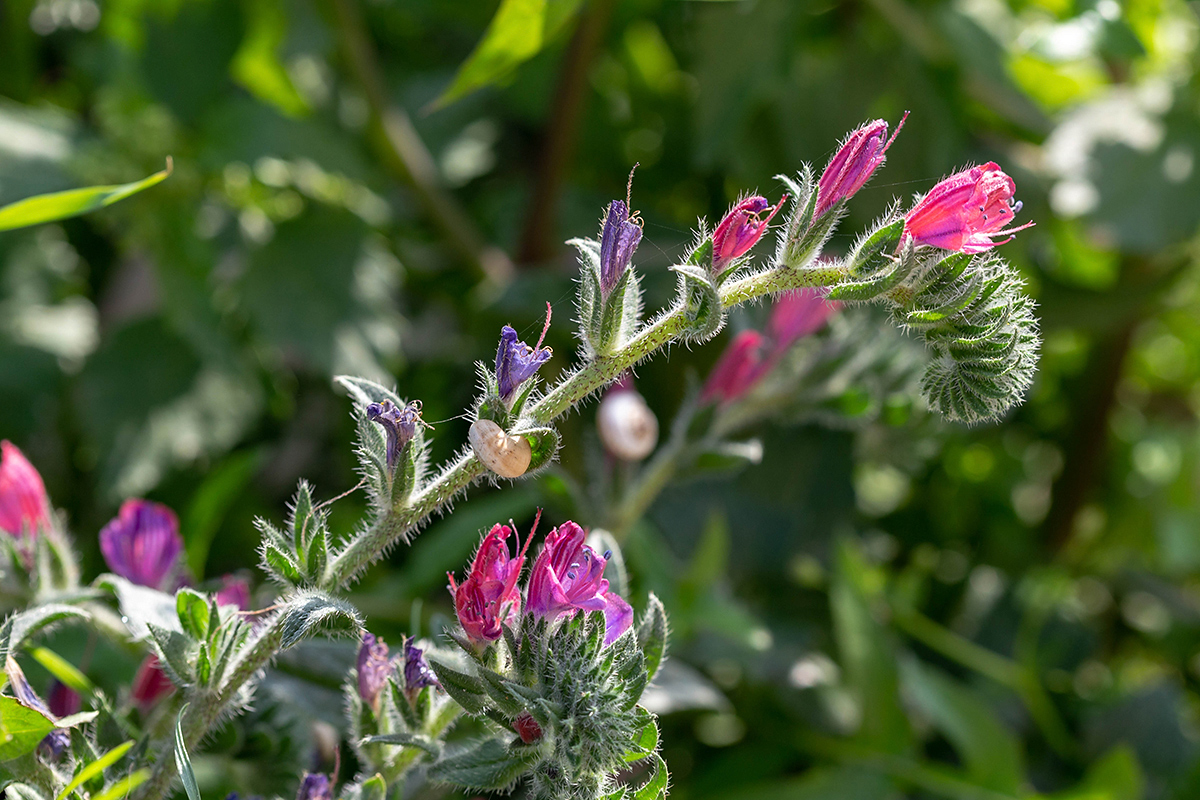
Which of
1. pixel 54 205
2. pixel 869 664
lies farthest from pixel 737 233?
pixel 869 664

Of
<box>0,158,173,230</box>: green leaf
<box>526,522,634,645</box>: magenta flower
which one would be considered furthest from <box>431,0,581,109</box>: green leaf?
<box>526,522,634,645</box>: magenta flower

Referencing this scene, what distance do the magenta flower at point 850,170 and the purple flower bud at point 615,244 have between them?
0.22 feet

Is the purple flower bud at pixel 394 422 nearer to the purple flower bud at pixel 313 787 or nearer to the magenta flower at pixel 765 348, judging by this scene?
the purple flower bud at pixel 313 787

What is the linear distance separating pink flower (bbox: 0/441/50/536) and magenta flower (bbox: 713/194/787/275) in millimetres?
328

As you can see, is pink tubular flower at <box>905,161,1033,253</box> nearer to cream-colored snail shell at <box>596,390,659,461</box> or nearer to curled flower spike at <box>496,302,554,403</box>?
A: curled flower spike at <box>496,302,554,403</box>

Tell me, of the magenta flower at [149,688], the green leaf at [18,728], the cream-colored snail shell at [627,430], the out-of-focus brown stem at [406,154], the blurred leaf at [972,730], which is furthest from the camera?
the out-of-focus brown stem at [406,154]

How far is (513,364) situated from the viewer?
35cm

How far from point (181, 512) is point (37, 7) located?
584 mm

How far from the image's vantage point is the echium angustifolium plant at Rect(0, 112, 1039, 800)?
33 cm

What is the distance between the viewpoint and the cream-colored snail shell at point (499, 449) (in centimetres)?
33

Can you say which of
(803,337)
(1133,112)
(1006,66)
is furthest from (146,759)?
(1133,112)

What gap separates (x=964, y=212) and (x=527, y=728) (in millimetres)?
227

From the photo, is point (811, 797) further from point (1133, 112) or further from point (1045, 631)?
point (1133, 112)

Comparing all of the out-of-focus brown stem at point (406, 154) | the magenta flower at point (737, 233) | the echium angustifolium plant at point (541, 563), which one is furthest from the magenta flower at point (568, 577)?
the out-of-focus brown stem at point (406, 154)
